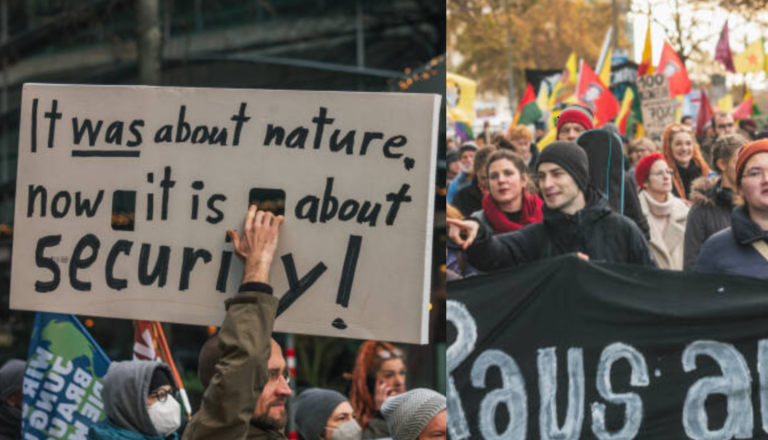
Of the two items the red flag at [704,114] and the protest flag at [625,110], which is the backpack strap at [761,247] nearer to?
the protest flag at [625,110]

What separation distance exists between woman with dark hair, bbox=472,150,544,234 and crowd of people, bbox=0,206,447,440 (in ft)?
3.48

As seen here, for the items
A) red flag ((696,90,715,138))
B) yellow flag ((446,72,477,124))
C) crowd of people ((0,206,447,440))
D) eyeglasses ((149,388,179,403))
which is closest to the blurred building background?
yellow flag ((446,72,477,124))

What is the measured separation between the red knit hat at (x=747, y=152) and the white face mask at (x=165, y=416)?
113 inches

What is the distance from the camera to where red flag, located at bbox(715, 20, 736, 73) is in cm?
976

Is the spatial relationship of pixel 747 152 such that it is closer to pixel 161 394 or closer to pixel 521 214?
pixel 521 214

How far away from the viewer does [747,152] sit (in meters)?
5.42

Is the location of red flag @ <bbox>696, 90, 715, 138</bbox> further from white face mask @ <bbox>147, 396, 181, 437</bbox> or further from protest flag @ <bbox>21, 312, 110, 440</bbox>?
white face mask @ <bbox>147, 396, 181, 437</bbox>

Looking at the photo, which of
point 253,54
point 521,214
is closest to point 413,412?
point 521,214

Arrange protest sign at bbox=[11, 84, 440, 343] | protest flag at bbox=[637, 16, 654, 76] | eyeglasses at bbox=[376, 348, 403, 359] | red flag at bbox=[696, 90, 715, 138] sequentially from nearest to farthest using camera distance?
protest sign at bbox=[11, 84, 440, 343] < eyeglasses at bbox=[376, 348, 403, 359] < protest flag at bbox=[637, 16, 654, 76] < red flag at bbox=[696, 90, 715, 138]

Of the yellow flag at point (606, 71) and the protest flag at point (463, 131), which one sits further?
the protest flag at point (463, 131)

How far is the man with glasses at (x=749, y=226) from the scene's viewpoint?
5336mm

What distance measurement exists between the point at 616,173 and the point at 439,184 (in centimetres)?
590

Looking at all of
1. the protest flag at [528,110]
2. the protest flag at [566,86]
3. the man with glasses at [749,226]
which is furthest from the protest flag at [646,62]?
the man with glasses at [749,226]

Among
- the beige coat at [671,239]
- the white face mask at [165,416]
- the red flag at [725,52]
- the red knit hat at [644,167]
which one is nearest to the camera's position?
the white face mask at [165,416]
